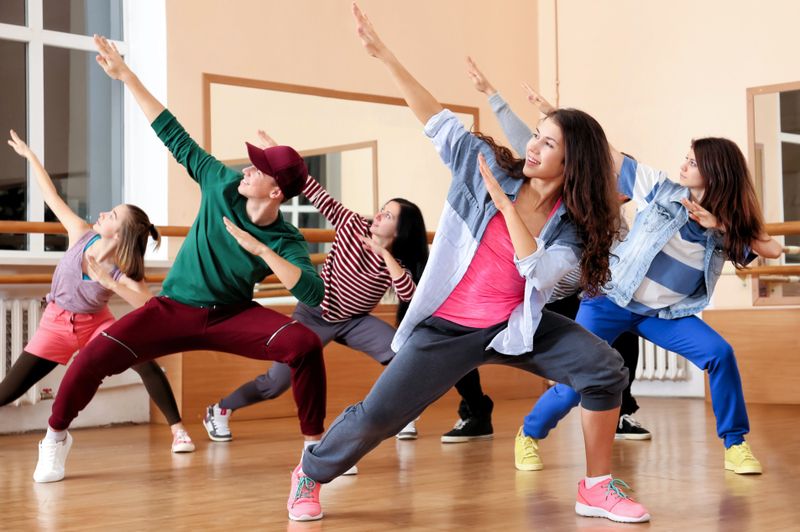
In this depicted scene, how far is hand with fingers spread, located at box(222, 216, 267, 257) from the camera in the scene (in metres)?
2.81

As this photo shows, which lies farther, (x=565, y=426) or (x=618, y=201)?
(x=565, y=426)

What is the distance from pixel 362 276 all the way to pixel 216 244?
897mm

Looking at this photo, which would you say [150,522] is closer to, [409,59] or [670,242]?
[670,242]

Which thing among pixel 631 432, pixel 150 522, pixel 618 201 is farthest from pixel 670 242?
pixel 150 522

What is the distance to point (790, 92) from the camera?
5.83 meters

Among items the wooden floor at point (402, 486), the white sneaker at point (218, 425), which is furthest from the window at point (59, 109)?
the white sneaker at point (218, 425)

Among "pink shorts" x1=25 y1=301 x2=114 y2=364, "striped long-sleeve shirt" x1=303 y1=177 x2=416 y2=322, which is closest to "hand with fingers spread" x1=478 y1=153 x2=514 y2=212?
"striped long-sleeve shirt" x1=303 y1=177 x2=416 y2=322

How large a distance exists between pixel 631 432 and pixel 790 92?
263 centimetres

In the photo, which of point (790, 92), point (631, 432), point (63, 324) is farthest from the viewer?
point (790, 92)

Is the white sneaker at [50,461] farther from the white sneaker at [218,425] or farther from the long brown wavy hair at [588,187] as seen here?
the long brown wavy hair at [588,187]

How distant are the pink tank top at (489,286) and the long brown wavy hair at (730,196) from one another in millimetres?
1030

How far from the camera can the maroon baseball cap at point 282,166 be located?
123 inches

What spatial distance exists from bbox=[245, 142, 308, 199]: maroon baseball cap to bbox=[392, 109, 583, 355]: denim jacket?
793 mm

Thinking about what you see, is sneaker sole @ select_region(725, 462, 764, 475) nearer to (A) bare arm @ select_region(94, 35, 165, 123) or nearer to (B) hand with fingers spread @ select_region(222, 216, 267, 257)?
(B) hand with fingers spread @ select_region(222, 216, 267, 257)
